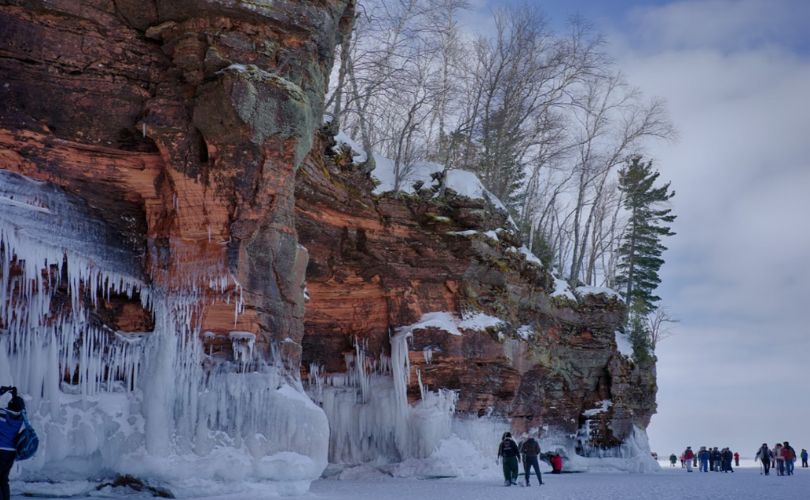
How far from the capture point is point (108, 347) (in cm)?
1220

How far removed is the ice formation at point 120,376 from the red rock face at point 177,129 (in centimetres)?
36

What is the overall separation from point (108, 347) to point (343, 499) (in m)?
4.61

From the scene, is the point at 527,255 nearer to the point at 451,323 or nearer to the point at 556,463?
the point at 451,323

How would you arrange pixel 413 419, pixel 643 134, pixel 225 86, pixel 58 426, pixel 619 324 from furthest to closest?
pixel 643 134, pixel 619 324, pixel 413 419, pixel 225 86, pixel 58 426

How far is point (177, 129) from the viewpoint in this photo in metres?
12.5

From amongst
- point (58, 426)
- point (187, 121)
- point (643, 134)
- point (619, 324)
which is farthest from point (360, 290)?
→ point (643, 134)

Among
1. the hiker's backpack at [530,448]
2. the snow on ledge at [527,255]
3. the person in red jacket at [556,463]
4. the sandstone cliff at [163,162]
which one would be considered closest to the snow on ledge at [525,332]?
the snow on ledge at [527,255]

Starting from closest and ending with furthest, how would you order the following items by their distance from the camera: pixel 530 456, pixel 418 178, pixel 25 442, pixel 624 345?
pixel 25 442 < pixel 530 456 < pixel 418 178 < pixel 624 345

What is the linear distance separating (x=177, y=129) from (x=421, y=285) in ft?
29.3

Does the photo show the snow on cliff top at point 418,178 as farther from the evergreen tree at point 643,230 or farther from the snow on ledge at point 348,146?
the evergreen tree at point 643,230

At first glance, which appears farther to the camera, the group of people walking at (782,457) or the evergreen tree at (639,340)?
the evergreen tree at (639,340)

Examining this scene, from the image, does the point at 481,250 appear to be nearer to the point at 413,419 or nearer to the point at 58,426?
the point at 413,419

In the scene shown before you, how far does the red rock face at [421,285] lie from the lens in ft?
59.0

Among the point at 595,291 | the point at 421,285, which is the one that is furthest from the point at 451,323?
the point at 595,291
